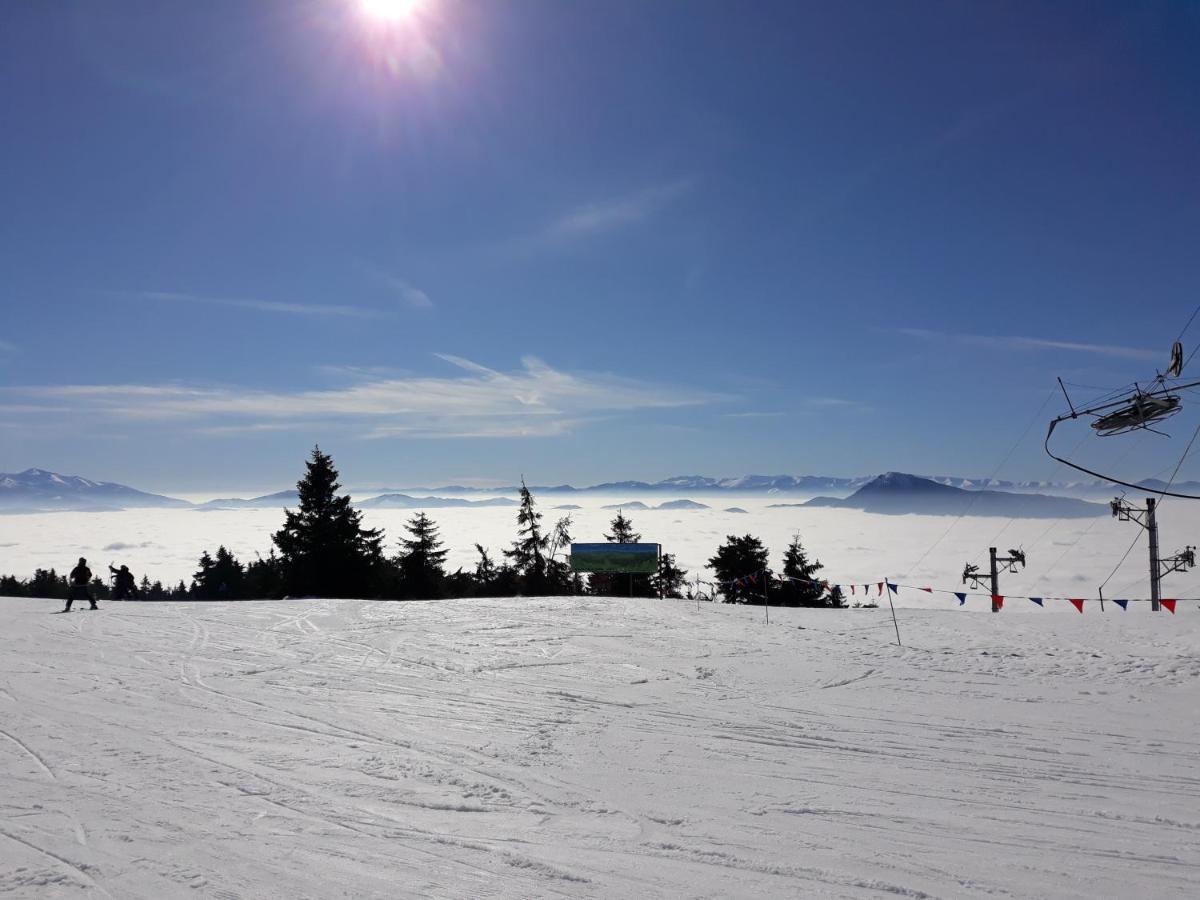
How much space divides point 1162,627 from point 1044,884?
693 inches

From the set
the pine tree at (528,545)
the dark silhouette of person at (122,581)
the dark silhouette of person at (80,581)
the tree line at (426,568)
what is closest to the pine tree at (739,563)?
the tree line at (426,568)

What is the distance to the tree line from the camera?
44.3 m

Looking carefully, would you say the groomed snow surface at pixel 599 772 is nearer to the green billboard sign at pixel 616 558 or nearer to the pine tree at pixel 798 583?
the green billboard sign at pixel 616 558

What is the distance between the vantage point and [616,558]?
3300 centimetres

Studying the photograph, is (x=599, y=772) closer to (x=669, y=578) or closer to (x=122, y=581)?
(x=122, y=581)

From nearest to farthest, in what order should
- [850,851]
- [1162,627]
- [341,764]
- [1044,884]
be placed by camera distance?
[1044,884]
[850,851]
[341,764]
[1162,627]

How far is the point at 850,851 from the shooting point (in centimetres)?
646

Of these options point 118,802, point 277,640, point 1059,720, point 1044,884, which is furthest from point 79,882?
point 277,640

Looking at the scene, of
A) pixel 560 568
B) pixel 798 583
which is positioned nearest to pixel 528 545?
pixel 560 568

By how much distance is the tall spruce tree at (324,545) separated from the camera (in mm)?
43812

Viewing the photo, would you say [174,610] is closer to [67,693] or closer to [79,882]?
[67,693]

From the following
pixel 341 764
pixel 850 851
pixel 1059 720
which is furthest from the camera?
pixel 1059 720

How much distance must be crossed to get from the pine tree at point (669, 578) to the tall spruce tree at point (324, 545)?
87.0 ft

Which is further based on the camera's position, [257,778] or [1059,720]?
[1059,720]
